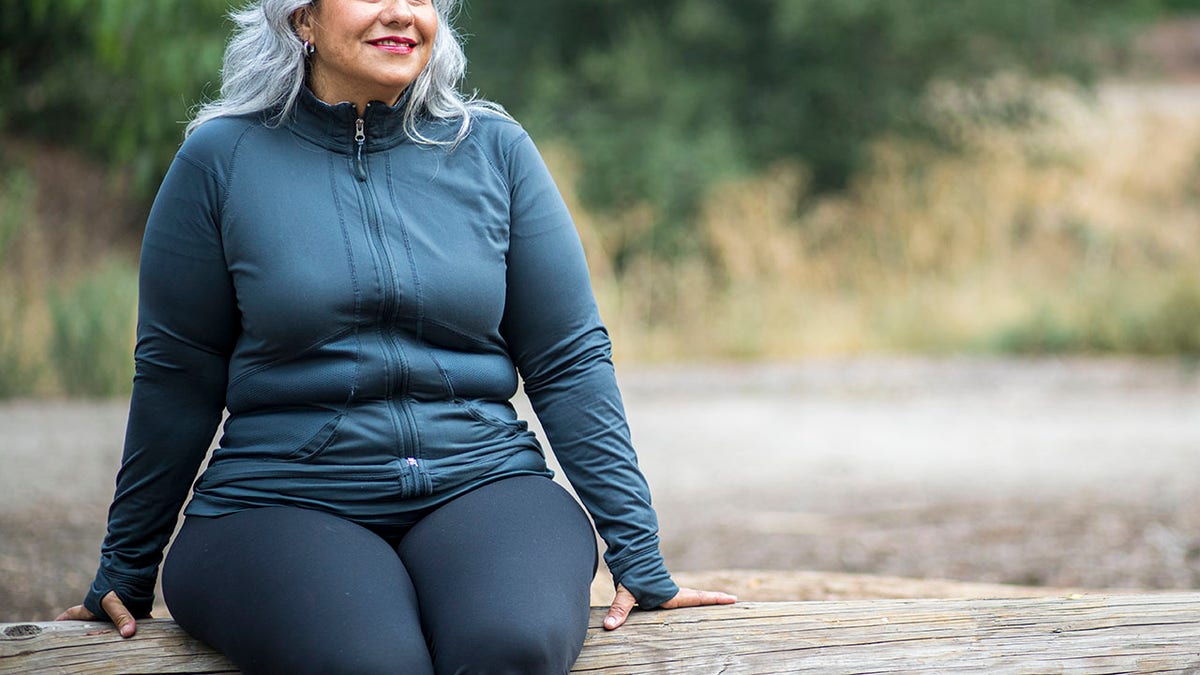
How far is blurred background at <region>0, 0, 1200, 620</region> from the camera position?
5234 millimetres

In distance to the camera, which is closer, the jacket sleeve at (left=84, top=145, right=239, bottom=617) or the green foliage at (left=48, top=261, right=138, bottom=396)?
the jacket sleeve at (left=84, top=145, right=239, bottom=617)

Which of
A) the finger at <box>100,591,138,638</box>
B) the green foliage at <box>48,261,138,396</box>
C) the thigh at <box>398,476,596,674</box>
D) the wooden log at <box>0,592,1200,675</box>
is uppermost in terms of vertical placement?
the thigh at <box>398,476,596,674</box>

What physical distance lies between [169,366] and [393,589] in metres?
0.57

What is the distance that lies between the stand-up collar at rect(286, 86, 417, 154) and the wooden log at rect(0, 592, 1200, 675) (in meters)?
0.88

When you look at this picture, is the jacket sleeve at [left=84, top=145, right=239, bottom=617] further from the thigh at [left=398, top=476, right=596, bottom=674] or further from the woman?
the thigh at [left=398, top=476, right=596, bottom=674]

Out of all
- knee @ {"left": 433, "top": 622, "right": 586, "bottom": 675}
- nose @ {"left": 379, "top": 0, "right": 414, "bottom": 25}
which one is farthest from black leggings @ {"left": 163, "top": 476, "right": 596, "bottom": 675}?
nose @ {"left": 379, "top": 0, "right": 414, "bottom": 25}

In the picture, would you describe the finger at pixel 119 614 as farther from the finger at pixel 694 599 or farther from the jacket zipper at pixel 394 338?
the finger at pixel 694 599

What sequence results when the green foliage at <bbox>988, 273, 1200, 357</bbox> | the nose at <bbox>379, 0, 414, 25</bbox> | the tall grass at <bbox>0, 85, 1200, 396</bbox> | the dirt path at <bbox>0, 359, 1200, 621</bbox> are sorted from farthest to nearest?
the green foliage at <bbox>988, 273, 1200, 357</bbox> → the tall grass at <bbox>0, 85, 1200, 396</bbox> → the dirt path at <bbox>0, 359, 1200, 621</bbox> → the nose at <bbox>379, 0, 414, 25</bbox>

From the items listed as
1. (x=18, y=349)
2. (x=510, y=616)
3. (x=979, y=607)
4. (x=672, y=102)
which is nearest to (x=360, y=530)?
(x=510, y=616)

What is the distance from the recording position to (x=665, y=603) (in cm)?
244

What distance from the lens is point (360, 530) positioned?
2.28m

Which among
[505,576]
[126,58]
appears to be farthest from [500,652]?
[126,58]

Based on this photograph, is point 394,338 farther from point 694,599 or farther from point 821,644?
point 821,644

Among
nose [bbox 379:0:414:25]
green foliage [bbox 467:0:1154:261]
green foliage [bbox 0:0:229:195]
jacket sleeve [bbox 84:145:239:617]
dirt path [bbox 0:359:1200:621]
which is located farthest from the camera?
green foliage [bbox 467:0:1154:261]
